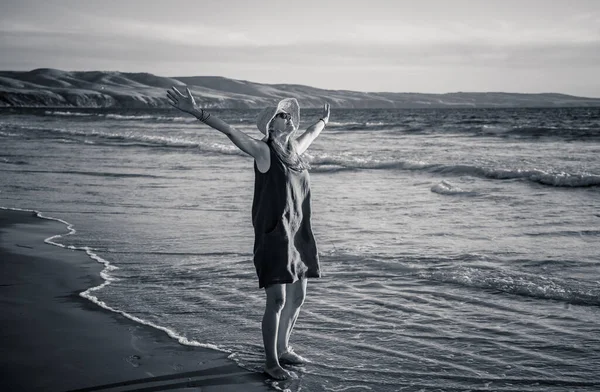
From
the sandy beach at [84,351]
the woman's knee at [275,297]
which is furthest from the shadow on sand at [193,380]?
the woman's knee at [275,297]

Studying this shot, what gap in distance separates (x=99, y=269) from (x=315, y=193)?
719 centimetres

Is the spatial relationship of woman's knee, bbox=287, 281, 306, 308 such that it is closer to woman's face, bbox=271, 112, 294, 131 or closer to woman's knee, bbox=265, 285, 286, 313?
woman's knee, bbox=265, 285, 286, 313

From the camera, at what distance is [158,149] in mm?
27484

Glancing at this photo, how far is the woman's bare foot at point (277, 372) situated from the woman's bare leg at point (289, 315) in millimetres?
201

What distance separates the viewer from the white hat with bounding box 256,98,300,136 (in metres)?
4.12

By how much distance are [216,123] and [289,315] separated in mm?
1411

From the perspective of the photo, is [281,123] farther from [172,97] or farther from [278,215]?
[172,97]

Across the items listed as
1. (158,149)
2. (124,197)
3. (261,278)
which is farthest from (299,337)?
(158,149)

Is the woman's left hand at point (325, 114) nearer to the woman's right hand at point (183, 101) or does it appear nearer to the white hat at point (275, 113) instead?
the white hat at point (275, 113)

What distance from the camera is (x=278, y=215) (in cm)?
406

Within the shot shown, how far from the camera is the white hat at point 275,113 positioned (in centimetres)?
412

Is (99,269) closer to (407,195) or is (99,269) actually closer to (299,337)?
(299,337)

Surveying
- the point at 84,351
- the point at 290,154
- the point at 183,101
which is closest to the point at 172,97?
the point at 183,101

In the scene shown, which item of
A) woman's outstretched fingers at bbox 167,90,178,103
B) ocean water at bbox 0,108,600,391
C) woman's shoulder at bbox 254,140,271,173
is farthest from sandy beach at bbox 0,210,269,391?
woman's outstretched fingers at bbox 167,90,178,103
